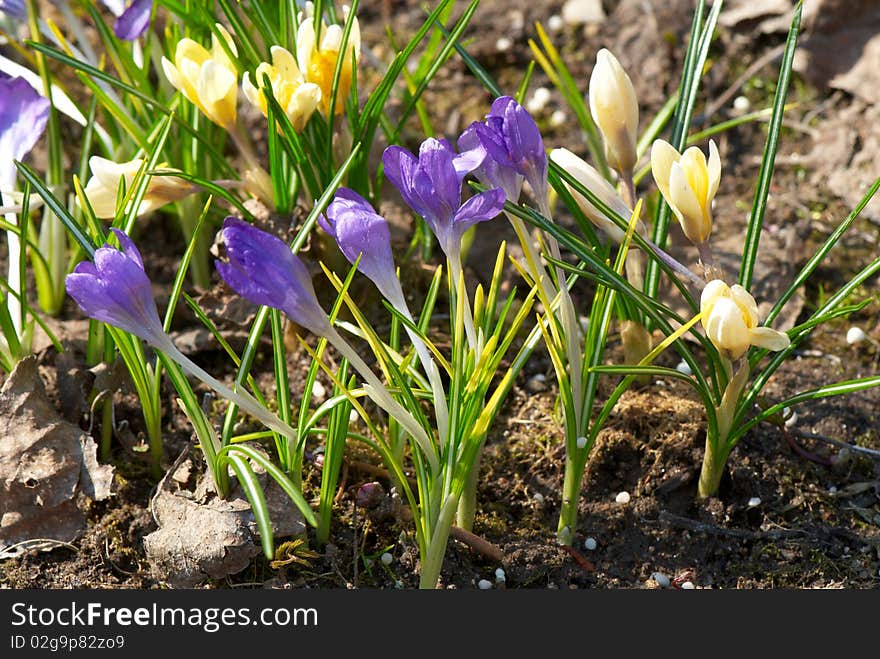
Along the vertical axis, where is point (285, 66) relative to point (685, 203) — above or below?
above

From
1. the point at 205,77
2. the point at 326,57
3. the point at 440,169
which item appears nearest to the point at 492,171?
the point at 440,169

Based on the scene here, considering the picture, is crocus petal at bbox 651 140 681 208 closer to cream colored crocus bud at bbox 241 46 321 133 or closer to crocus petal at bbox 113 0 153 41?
cream colored crocus bud at bbox 241 46 321 133

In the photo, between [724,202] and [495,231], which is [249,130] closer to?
[495,231]

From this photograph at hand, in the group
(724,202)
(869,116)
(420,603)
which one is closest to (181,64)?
(420,603)

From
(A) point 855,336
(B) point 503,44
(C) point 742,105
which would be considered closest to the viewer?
(A) point 855,336

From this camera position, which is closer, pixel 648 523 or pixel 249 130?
pixel 648 523

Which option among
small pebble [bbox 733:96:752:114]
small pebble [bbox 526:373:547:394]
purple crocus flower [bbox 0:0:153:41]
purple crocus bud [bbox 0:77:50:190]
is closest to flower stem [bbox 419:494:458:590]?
small pebble [bbox 526:373:547:394]

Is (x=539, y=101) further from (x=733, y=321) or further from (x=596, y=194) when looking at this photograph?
(x=733, y=321)
